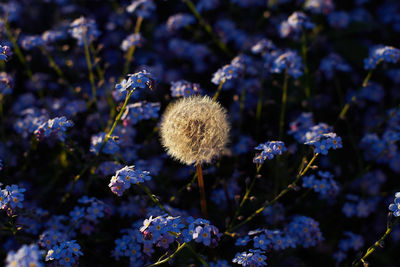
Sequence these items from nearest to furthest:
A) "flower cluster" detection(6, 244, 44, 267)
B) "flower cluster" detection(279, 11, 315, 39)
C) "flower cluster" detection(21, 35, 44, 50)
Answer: "flower cluster" detection(6, 244, 44, 267), "flower cluster" detection(21, 35, 44, 50), "flower cluster" detection(279, 11, 315, 39)

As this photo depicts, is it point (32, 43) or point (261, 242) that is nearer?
point (261, 242)

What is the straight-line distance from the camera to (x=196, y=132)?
10.7 ft

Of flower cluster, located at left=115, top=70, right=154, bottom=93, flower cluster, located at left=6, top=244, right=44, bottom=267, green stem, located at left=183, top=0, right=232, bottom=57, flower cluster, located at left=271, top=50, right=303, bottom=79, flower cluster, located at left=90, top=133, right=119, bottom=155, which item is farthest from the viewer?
green stem, located at left=183, top=0, right=232, bottom=57

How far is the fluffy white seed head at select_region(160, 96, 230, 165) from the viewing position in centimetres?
323

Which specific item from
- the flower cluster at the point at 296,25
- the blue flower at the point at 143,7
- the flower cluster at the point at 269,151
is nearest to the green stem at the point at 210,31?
the blue flower at the point at 143,7

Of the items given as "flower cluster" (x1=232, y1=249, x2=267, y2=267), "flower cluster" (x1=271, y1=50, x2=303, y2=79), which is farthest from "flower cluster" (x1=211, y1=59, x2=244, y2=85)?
"flower cluster" (x1=232, y1=249, x2=267, y2=267)

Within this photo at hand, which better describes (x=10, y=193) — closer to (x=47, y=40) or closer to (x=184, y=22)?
(x=47, y=40)

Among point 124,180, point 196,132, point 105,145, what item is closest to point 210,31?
point 105,145

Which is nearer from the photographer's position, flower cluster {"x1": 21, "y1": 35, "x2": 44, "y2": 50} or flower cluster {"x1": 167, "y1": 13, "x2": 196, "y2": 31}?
flower cluster {"x1": 21, "y1": 35, "x2": 44, "y2": 50}

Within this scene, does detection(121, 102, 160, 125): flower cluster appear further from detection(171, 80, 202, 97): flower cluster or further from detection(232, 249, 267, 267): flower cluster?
detection(232, 249, 267, 267): flower cluster

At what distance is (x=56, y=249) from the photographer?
314 cm

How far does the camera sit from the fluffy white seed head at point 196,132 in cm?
323

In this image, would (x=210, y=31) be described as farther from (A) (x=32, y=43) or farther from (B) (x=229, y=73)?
(A) (x=32, y=43)

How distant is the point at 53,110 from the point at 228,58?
7.81 feet
